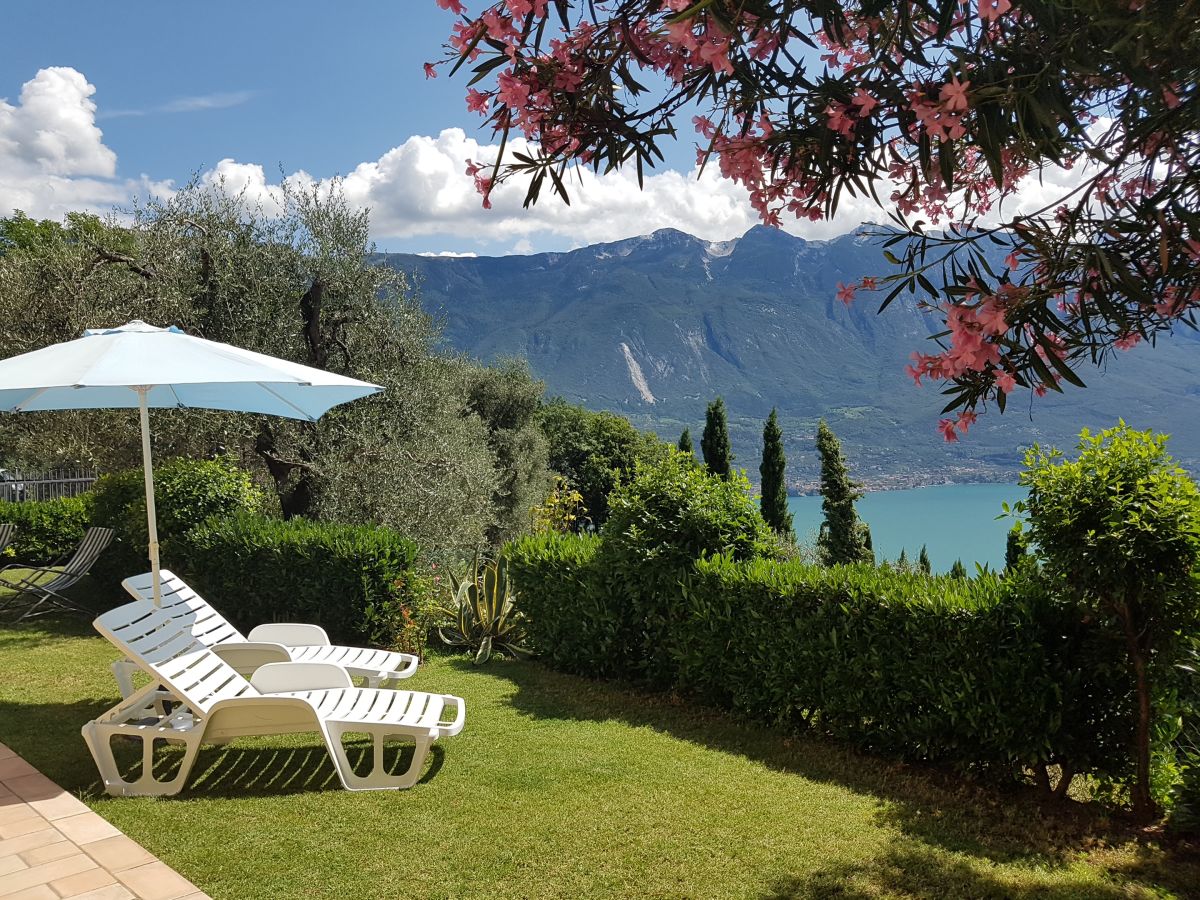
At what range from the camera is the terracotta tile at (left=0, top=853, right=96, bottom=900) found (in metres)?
3.53

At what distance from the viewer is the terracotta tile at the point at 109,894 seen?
11.2 feet

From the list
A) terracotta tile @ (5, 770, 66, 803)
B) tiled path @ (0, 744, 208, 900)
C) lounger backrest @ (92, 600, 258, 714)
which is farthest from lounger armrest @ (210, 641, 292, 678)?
tiled path @ (0, 744, 208, 900)

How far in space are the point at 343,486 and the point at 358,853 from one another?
8802 millimetres

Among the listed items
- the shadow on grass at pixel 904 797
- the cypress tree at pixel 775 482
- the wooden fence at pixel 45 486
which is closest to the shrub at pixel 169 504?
the shadow on grass at pixel 904 797

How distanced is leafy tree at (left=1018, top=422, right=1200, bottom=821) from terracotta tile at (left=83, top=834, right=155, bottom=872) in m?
4.74

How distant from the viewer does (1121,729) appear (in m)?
4.71

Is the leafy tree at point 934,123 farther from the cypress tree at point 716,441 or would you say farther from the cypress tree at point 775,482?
the cypress tree at point 716,441

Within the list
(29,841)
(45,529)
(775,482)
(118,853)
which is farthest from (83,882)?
(775,482)

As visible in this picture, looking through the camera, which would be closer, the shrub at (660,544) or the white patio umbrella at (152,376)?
the white patio umbrella at (152,376)

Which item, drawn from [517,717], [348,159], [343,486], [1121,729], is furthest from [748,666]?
[348,159]

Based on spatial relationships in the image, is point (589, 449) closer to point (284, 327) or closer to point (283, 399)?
point (284, 327)

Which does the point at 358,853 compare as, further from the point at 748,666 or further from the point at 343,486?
the point at 343,486

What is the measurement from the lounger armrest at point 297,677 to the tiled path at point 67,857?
1.09 metres

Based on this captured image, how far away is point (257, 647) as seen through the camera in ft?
20.5
